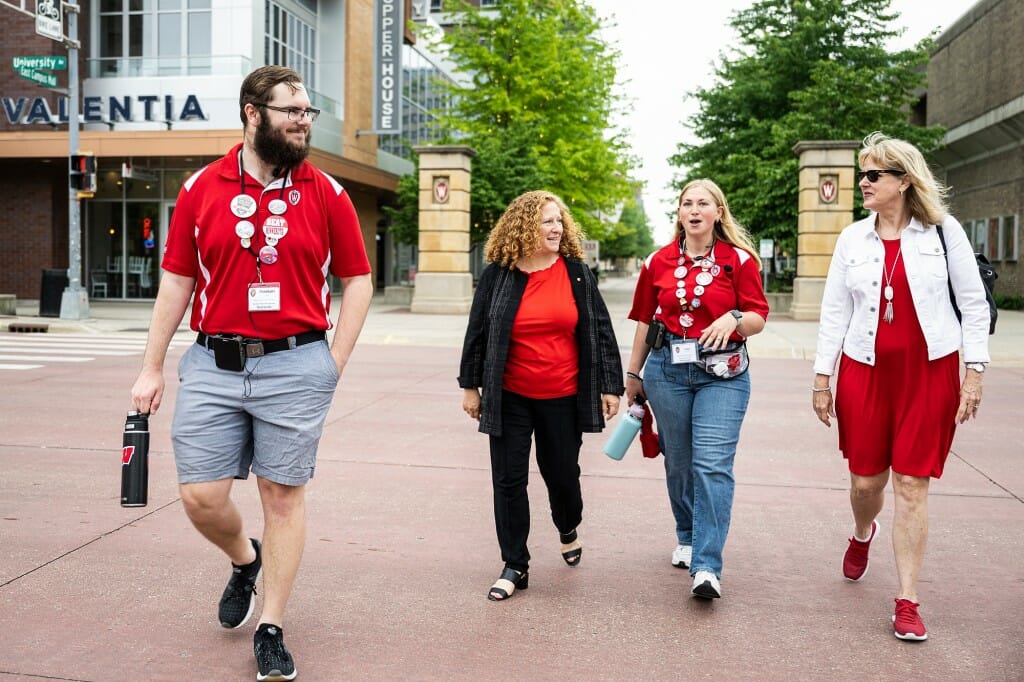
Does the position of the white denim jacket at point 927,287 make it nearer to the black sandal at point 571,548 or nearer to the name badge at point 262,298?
the black sandal at point 571,548

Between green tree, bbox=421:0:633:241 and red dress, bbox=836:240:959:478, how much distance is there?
85.0 feet

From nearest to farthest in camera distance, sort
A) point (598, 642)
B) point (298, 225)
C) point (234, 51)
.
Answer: point (298, 225)
point (598, 642)
point (234, 51)

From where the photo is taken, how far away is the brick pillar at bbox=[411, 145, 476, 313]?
26.4 metres

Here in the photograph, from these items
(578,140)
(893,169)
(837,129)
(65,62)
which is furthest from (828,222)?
(893,169)

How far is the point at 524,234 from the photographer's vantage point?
15.1ft

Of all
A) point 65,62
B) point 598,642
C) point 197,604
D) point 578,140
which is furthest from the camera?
point 578,140

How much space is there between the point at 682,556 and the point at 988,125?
1319 inches

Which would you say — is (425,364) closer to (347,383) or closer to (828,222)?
(347,383)

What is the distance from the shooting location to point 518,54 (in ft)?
108

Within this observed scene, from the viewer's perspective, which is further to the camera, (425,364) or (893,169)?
(425,364)

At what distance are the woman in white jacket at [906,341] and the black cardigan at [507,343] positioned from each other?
103cm

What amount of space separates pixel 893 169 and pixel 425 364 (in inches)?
440

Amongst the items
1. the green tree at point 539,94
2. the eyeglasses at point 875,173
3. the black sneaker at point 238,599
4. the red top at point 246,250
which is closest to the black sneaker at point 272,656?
the black sneaker at point 238,599

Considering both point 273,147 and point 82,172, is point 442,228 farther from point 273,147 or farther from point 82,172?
point 273,147
